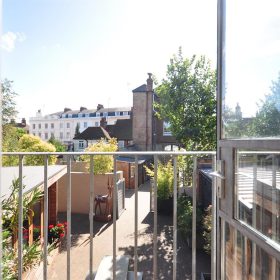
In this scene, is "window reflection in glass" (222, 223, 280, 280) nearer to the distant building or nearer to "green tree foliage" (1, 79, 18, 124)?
"green tree foliage" (1, 79, 18, 124)

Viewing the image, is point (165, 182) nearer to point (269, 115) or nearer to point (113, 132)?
point (269, 115)

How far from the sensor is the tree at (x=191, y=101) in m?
10.1

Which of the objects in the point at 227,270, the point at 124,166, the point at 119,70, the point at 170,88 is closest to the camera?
the point at 227,270

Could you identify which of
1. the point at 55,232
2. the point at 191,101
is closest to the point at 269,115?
the point at 55,232

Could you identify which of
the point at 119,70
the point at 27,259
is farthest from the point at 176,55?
the point at 119,70

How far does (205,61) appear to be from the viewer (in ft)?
34.7

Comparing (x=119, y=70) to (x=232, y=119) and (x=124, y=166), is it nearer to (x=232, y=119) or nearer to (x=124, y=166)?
(x=124, y=166)

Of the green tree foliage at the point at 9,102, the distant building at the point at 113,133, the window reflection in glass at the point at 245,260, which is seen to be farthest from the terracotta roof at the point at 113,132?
the window reflection in glass at the point at 245,260

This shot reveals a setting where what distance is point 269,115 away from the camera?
0.83 m

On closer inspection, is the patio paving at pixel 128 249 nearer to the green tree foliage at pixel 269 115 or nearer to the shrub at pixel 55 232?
the shrub at pixel 55 232

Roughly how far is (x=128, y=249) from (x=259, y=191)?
577 cm

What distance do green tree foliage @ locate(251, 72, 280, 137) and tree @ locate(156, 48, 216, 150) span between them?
9256 mm

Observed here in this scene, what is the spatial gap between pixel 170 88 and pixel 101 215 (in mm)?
5670

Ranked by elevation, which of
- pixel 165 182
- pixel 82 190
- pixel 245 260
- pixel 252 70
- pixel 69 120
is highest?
pixel 69 120
